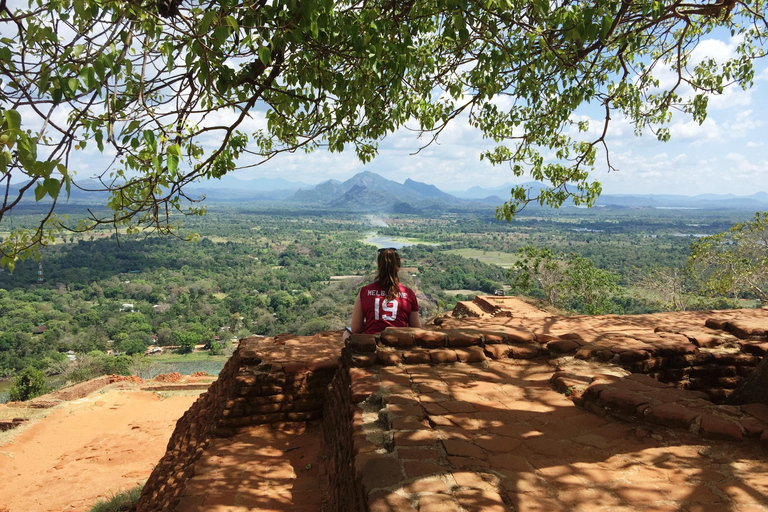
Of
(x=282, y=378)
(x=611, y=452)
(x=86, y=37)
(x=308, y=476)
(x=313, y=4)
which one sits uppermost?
(x=313, y=4)

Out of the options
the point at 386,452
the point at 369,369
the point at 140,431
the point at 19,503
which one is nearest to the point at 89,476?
the point at 19,503

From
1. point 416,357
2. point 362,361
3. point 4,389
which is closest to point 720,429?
point 416,357

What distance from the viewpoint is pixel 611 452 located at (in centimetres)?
257

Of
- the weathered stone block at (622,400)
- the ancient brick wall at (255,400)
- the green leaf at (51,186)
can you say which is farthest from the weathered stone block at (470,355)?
the green leaf at (51,186)

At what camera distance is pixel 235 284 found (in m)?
63.7

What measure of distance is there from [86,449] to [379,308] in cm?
869

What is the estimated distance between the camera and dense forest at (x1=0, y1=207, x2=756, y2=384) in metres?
35.5

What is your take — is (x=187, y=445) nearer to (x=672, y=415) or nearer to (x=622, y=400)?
(x=622, y=400)

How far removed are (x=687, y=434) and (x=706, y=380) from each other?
7.19 feet

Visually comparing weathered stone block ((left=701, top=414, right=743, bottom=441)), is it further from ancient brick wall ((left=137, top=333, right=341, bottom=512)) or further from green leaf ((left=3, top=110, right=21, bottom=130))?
green leaf ((left=3, top=110, right=21, bottom=130))

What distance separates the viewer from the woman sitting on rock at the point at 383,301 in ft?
15.0

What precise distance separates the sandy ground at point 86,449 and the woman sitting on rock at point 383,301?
513 centimetres

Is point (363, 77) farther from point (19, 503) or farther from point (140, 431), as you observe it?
point (140, 431)

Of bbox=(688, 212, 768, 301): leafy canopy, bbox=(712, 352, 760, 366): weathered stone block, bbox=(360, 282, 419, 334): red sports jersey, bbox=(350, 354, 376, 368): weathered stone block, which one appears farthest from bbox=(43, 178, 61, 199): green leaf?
bbox=(688, 212, 768, 301): leafy canopy
